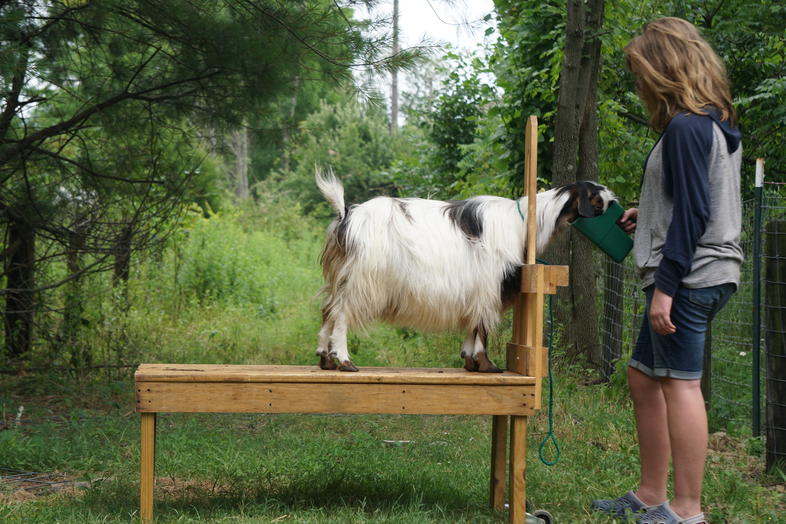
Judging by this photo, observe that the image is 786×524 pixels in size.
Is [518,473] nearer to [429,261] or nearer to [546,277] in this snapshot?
[546,277]

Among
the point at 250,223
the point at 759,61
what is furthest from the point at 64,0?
the point at 250,223

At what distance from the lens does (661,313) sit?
9.44 feet

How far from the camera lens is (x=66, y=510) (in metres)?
3.32

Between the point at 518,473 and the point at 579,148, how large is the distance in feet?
12.6

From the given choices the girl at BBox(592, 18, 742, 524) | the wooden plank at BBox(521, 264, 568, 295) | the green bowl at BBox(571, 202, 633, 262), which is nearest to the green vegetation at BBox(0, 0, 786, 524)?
the girl at BBox(592, 18, 742, 524)

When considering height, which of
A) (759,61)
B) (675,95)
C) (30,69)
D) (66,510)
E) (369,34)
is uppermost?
(759,61)

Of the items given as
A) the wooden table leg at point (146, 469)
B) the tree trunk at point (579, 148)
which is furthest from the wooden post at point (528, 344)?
the tree trunk at point (579, 148)

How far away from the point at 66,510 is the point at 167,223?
12.1 ft

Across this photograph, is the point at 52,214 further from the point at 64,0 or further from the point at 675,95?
the point at 675,95

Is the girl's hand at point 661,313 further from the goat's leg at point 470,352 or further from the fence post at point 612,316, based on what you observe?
the fence post at point 612,316

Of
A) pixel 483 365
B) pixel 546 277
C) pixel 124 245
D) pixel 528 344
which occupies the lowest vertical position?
pixel 483 365

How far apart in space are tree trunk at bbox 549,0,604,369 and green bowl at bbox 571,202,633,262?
2477 mm

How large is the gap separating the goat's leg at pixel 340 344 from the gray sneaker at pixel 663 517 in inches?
51.8

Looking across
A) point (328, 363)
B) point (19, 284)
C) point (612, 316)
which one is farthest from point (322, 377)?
point (19, 284)
